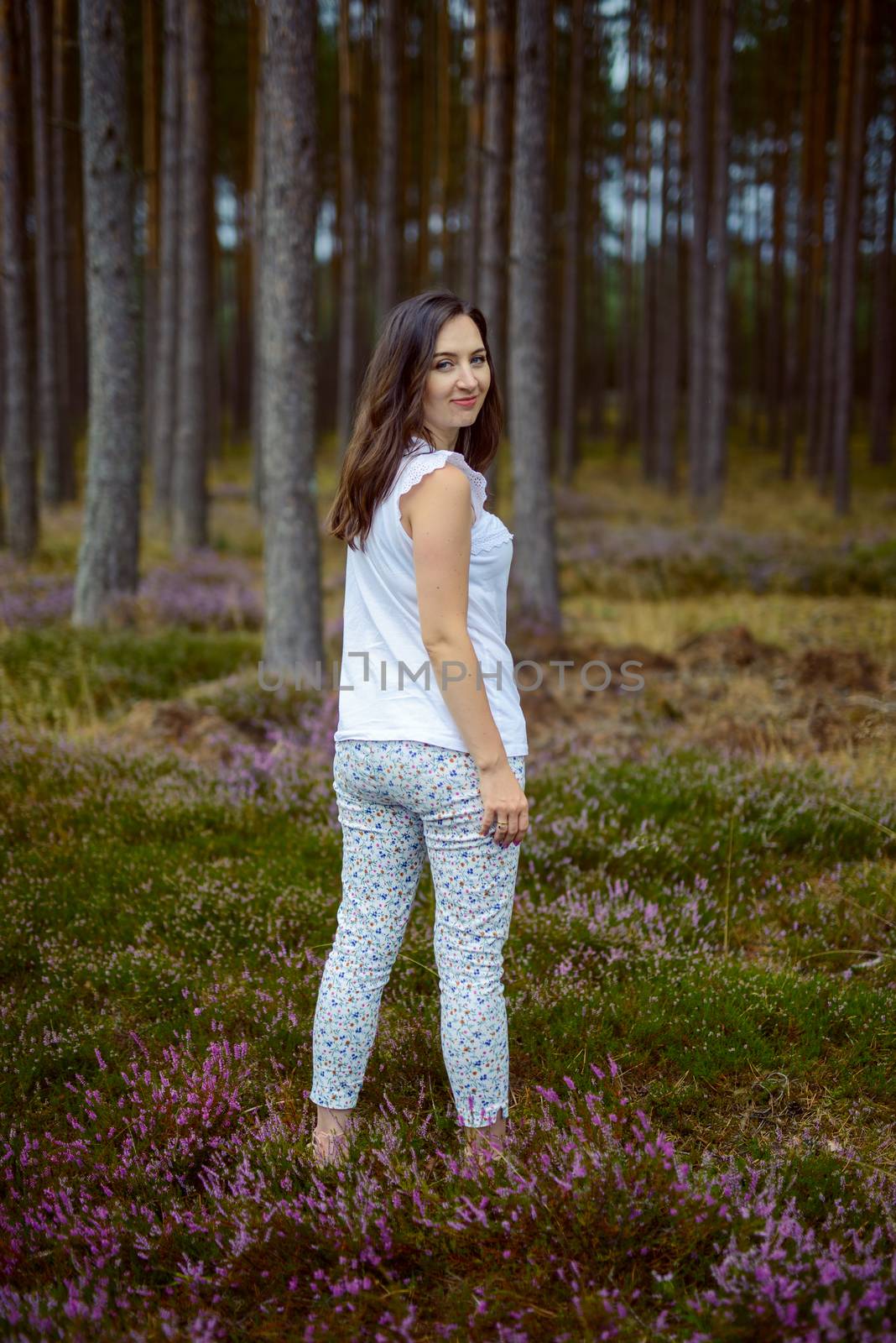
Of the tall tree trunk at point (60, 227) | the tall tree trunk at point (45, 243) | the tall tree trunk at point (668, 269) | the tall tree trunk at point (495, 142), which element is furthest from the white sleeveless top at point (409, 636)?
the tall tree trunk at point (668, 269)

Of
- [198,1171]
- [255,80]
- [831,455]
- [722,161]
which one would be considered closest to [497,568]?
[198,1171]

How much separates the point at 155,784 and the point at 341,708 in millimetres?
3327

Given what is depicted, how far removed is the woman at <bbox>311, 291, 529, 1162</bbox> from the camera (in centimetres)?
256

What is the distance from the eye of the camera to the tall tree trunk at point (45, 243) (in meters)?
15.5

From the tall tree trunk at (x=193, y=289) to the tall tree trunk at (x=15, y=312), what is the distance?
2468 millimetres

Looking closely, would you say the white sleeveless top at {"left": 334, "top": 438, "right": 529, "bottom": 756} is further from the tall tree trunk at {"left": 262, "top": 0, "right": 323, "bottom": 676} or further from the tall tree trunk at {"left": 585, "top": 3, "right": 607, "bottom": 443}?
the tall tree trunk at {"left": 585, "top": 3, "right": 607, "bottom": 443}

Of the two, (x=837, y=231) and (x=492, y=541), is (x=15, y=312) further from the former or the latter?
(x=837, y=231)

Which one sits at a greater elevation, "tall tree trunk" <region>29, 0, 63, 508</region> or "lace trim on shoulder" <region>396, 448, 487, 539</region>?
"tall tree trunk" <region>29, 0, 63, 508</region>

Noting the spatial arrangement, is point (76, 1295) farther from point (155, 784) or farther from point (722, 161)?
point (722, 161)

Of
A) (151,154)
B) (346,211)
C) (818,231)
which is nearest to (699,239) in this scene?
(346,211)

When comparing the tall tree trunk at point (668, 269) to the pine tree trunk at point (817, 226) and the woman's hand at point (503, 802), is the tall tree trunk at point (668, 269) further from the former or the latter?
the woman's hand at point (503, 802)

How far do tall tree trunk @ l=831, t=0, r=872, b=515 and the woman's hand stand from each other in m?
19.3

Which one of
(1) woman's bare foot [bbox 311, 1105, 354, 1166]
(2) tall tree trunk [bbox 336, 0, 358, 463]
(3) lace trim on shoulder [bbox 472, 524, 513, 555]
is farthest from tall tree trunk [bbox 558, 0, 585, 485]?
(1) woman's bare foot [bbox 311, 1105, 354, 1166]

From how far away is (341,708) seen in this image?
2814mm
